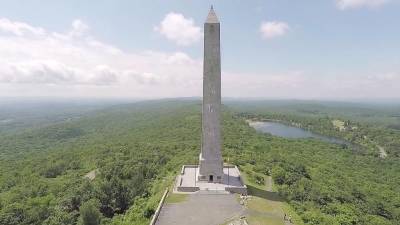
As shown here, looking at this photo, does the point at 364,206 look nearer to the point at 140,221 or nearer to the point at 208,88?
the point at 208,88

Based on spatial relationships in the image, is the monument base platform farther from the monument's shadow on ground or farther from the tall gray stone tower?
the monument's shadow on ground

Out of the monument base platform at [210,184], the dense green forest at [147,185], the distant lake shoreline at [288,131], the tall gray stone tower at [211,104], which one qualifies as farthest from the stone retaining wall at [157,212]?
the distant lake shoreline at [288,131]

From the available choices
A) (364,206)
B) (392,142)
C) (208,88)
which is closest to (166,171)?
(208,88)

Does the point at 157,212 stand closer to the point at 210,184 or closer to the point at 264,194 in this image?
the point at 210,184

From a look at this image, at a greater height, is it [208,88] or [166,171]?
[208,88]

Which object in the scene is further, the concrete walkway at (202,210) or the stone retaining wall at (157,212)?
the concrete walkway at (202,210)

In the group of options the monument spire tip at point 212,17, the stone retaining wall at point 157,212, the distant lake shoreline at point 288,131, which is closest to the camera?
the stone retaining wall at point 157,212

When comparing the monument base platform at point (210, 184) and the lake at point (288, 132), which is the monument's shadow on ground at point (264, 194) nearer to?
the monument base platform at point (210, 184)
